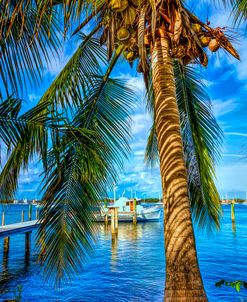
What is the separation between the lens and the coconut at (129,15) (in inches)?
157

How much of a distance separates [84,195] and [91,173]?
36 cm

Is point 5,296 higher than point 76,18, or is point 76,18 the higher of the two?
point 76,18

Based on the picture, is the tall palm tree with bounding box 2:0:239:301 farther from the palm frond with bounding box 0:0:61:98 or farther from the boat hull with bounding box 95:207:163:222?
the boat hull with bounding box 95:207:163:222

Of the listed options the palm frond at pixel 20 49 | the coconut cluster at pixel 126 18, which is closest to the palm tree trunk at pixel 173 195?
the coconut cluster at pixel 126 18

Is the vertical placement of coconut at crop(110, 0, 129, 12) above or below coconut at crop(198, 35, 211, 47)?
above

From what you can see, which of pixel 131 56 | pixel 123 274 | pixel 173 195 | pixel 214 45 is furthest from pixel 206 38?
pixel 123 274

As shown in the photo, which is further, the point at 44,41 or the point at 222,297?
the point at 222,297

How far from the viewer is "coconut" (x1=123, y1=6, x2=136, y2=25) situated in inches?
157

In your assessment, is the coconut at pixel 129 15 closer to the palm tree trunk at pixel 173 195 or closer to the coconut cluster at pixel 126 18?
the coconut cluster at pixel 126 18

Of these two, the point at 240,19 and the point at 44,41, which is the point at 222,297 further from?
the point at 44,41

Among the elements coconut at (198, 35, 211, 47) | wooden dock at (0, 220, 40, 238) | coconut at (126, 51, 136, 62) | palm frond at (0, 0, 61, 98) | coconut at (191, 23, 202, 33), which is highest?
coconut at (191, 23, 202, 33)

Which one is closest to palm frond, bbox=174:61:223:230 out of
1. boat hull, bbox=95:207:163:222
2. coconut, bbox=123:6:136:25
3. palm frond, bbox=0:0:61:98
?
coconut, bbox=123:6:136:25

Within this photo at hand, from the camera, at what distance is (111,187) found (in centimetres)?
498

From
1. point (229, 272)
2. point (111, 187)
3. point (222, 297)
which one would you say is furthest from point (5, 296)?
point (229, 272)
